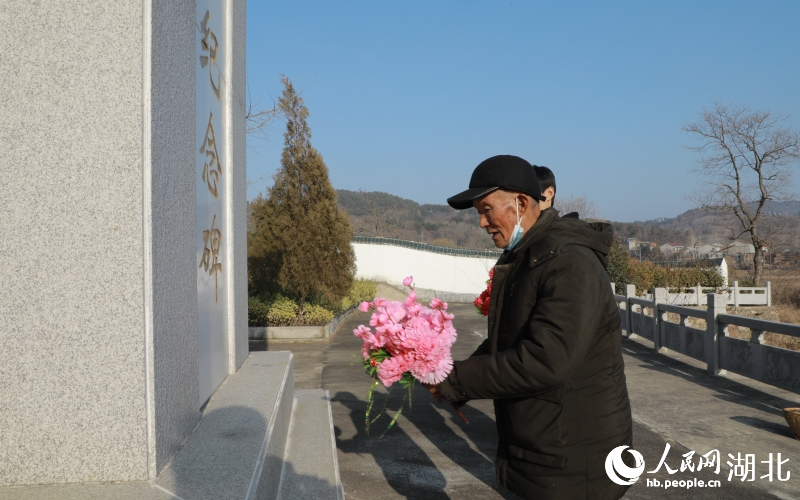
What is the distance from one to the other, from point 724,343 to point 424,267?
24042mm

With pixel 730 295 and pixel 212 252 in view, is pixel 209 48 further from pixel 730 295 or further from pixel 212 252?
pixel 730 295

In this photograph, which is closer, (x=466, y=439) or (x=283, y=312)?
(x=466, y=439)

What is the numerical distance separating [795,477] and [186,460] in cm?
492

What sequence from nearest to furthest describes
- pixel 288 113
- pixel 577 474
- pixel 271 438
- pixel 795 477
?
pixel 577 474 < pixel 271 438 < pixel 795 477 < pixel 288 113

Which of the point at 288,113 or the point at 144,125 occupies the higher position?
the point at 288,113

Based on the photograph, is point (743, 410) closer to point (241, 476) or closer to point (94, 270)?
point (241, 476)

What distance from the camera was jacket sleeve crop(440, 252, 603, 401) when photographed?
211 cm

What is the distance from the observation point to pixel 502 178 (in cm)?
235

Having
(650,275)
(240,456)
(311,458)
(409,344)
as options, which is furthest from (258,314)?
(650,275)

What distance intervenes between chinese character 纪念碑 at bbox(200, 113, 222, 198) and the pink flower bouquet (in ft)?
7.71

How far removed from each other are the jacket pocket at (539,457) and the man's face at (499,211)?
2.44 feet

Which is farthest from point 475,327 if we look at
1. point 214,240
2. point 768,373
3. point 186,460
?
point 186,460

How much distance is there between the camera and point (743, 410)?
771 centimetres

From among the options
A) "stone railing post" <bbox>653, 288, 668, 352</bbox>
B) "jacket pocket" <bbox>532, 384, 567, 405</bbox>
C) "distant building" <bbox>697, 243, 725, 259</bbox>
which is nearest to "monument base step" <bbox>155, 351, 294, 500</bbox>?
"jacket pocket" <bbox>532, 384, 567, 405</bbox>
